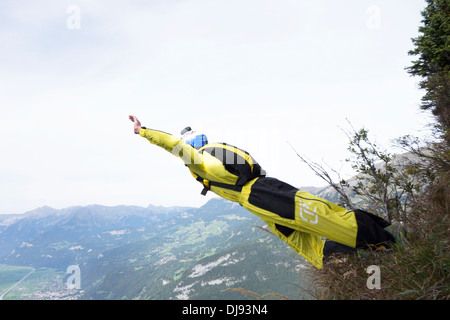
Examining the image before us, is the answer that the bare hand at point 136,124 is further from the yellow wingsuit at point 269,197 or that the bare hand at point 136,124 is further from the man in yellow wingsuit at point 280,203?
the yellow wingsuit at point 269,197

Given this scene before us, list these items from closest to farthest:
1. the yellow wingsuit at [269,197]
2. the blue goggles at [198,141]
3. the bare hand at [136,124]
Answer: the yellow wingsuit at [269,197], the bare hand at [136,124], the blue goggles at [198,141]

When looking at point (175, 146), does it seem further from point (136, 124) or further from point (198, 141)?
point (136, 124)

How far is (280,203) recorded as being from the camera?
3650 millimetres

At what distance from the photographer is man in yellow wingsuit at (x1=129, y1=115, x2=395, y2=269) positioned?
11.1ft

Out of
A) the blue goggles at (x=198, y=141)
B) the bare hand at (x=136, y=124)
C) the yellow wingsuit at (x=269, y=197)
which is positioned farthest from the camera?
the blue goggles at (x=198, y=141)

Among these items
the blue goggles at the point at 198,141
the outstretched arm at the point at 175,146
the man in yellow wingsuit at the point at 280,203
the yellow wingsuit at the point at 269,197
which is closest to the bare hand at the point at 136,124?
the man in yellow wingsuit at the point at 280,203

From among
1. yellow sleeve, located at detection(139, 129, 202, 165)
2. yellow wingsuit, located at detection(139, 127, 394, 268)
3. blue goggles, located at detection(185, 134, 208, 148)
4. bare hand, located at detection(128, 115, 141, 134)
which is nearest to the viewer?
yellow wingsuit, located at detection(139, 127, 394, 268)

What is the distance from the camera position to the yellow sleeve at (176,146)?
13.3ft

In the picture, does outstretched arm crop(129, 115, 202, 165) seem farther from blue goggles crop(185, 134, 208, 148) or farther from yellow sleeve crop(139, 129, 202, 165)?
blue goggles crop(185, 134, 208, 148)

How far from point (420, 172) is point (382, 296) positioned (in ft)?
12.7

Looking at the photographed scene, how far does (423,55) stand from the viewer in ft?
45.1

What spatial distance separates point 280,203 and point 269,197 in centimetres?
18

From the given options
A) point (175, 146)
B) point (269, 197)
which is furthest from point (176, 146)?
point (269, 197)

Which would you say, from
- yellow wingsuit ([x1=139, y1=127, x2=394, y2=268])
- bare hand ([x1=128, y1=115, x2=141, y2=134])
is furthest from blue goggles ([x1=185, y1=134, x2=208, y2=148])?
bare hand ([x1=128, y1=115, x2=141, y2=134])
